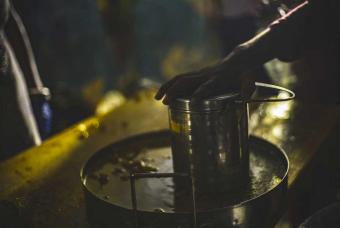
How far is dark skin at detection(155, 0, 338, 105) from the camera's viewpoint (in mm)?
1402

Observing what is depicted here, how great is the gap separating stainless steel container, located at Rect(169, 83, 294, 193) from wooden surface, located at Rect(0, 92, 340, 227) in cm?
30

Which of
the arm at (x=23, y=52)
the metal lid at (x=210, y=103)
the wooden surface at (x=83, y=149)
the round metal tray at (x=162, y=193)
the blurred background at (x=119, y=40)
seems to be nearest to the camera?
the round metal tray at (x=162, y=193)

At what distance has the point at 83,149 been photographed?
2.09m

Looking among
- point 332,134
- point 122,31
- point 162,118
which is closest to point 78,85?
point 122,31

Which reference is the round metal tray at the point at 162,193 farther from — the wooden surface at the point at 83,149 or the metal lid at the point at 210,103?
the metal lid at the point at 210,103

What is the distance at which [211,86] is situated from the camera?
4.49ft

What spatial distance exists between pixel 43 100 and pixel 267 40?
69.8 inches

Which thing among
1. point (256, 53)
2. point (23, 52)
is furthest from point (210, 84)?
point (23, 52)

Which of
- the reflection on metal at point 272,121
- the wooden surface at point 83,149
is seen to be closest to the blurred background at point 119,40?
Result: the wooden surface at point 83,149

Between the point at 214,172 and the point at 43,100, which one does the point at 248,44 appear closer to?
the point at 214,172

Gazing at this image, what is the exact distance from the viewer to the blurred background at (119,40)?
13.8ft

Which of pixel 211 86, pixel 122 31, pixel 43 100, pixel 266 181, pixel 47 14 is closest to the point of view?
pixel 211 86

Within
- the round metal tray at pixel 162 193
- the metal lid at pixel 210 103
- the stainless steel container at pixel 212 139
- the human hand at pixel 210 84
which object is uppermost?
the human hand at pixel 210 84

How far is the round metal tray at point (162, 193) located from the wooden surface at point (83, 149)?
4.4 inches
